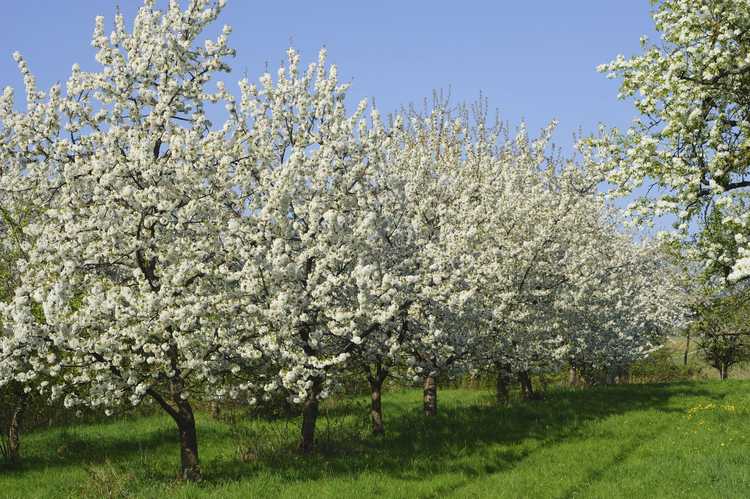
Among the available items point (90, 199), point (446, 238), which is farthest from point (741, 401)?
point (90, 199)

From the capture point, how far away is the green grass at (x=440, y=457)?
1347 centimetres

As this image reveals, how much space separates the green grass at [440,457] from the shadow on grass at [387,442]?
5 centimetres

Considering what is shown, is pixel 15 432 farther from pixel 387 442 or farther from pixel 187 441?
pixel 387 442

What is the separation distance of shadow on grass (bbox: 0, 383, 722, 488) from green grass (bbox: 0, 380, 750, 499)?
51mm

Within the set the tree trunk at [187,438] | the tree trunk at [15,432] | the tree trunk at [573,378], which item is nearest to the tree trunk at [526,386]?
the tree trunk at [573,378]

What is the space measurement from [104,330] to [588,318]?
68.5 feet

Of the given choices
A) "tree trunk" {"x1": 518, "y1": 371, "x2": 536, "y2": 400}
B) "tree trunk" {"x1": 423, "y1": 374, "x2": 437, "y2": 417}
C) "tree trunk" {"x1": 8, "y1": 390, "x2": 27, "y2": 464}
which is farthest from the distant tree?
"tree trunk" {"x1": 8, "y1": 390, "x2": 27, "y2": 464}

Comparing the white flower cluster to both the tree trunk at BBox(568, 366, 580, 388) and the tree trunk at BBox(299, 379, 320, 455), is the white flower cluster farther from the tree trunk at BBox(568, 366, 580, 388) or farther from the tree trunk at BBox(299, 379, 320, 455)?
the tree trunk at BBox(568, 366, 580, 388)

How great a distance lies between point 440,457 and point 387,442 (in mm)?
2127

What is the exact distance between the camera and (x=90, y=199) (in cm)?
1408

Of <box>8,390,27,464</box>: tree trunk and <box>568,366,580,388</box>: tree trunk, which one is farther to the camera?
<box>568,366,580,388</box>: tree trunk

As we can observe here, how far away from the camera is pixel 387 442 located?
699 inches

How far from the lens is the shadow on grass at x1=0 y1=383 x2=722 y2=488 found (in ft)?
49.3

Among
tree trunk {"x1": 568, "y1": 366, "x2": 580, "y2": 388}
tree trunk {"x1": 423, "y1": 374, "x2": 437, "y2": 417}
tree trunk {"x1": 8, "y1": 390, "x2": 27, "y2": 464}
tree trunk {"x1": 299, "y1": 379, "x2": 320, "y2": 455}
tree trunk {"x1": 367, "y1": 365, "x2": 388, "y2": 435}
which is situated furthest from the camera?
tree trunk {"x1": 568, "y1": 366, "x2": 580, "y2": 388}
